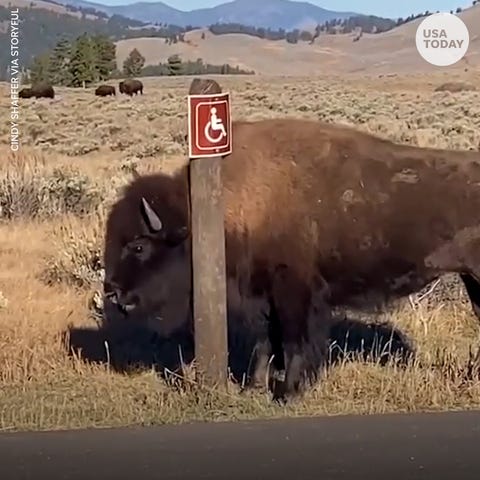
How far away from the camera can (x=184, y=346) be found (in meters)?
9.32

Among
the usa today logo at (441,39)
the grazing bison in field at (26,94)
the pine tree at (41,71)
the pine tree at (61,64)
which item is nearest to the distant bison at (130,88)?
the grazing bison in field at (26,94)

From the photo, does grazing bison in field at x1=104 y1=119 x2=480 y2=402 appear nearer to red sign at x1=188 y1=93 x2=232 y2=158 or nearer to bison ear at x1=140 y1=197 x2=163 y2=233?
bison ear at x1=140 y1=197 x2=163 y2=233

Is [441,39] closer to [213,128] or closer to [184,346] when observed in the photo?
[184,346]

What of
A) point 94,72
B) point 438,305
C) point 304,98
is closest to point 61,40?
point 94,72

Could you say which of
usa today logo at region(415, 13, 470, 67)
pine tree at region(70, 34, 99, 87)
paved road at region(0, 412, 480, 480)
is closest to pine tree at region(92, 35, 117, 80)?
pine tree at region(70, 34, 99, 87)

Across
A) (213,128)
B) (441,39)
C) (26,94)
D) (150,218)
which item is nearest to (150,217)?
(150,218)

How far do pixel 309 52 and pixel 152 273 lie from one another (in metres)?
156

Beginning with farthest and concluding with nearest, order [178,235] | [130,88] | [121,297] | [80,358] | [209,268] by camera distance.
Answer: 1. [130,88]
2. [80,358]
3. [178,235]
4. [121,297]
5. [209,268]

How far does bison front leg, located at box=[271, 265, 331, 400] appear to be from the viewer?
8016 millimetres

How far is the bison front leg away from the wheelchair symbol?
1.05 metres

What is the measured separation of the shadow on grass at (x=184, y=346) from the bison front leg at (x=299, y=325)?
32 cm

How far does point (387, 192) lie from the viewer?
8273 millimetres

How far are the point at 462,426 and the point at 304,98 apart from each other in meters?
50.3

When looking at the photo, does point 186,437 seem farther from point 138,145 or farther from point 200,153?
point 138,145
